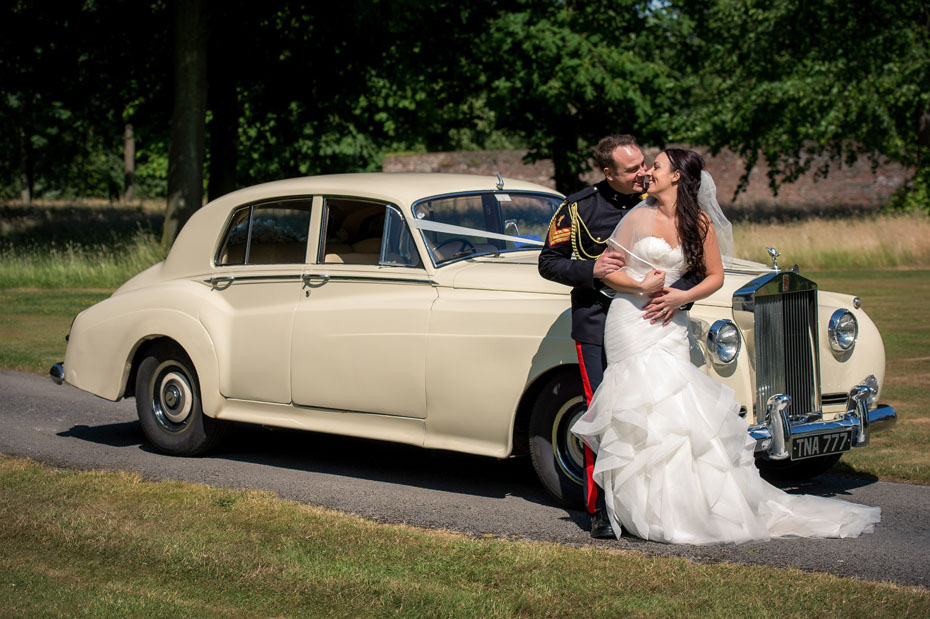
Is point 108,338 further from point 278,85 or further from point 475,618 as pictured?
point 278,85

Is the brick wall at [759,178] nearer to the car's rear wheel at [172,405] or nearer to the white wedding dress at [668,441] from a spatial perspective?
the car's rear wheel at [172,405]

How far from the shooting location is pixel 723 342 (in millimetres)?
5895

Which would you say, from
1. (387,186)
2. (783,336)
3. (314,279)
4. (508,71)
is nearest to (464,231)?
(387,186)

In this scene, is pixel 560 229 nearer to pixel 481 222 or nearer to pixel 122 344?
pixel 481 222

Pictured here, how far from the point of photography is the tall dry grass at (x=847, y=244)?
23.4 meters

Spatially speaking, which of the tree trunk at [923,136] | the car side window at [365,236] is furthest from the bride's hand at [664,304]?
the tree trunk at [923,136]

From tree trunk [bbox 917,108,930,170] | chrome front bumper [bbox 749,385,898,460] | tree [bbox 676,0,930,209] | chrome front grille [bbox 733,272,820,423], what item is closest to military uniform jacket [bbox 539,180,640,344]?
chrome front grille [bbox 733,272,820,423]

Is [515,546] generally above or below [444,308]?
below

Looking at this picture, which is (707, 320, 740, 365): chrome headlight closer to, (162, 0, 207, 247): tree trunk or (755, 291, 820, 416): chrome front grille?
(755, 291, 820, 416): chrome front grille

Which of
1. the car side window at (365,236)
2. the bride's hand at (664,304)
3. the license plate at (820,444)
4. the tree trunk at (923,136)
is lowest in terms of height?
the license plate at (820,444)

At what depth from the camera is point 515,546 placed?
214 inches

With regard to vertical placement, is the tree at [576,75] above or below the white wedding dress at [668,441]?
above

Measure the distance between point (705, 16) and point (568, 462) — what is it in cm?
2895

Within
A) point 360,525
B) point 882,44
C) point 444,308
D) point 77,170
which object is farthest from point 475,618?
point 77,170
